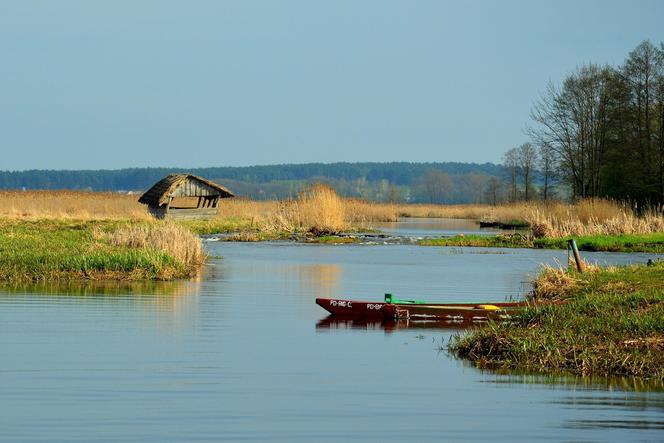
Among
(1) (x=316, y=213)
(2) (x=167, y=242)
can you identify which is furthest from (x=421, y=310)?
(1) (x=316, y=213)

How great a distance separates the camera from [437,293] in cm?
3002

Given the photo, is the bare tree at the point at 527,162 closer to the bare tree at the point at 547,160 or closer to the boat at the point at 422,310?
the bare tree at the point at 547,160

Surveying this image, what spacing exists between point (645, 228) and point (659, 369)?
3734 cm

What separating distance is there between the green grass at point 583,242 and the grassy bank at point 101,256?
18.7m

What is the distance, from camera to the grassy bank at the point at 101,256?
31078 millimetres

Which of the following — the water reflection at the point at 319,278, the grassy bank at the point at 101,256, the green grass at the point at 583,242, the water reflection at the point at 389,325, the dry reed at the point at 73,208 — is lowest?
the water reflection at the point at 389,325

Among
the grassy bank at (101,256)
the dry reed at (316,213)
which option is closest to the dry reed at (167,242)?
the grassy bank at (101,256)

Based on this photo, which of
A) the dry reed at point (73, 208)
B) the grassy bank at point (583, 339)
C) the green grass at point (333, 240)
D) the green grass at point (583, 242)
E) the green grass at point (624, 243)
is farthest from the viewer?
the dry reed at point (73, 208)

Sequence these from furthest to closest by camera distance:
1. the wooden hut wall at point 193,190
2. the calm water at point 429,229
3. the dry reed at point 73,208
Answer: the wooden hut wall at point 193,190, the calm water at point 429,229, the dry reed at point 73,208

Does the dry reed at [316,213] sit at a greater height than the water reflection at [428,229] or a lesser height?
greater

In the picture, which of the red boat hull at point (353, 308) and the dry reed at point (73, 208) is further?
the dry reed at point (73, 208)

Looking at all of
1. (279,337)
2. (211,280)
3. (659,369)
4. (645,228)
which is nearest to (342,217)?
(645,228)

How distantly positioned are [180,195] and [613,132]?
88.5 feet

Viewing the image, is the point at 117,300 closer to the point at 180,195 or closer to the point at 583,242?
the point at 583,242
